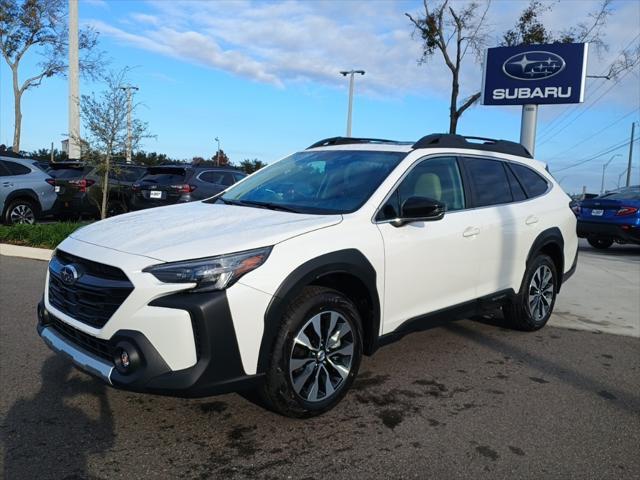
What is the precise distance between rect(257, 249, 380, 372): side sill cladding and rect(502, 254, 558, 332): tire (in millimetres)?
2080

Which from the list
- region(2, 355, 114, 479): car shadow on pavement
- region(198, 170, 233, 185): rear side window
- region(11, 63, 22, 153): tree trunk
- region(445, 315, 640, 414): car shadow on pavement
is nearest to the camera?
region(2, 355, 114, 479): car shadow on pavement

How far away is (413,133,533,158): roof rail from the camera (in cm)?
461

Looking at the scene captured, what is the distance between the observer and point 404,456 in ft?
10.3

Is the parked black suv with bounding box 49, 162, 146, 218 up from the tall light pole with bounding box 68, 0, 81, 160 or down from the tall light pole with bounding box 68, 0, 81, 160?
down

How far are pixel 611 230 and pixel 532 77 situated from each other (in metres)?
3.96

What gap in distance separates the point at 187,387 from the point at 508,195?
3.60 meters

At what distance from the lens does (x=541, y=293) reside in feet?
18.7

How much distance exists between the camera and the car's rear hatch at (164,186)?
469 inches

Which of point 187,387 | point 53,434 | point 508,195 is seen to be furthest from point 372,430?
point 508,195

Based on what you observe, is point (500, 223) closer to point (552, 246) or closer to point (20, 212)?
point (552, 246)

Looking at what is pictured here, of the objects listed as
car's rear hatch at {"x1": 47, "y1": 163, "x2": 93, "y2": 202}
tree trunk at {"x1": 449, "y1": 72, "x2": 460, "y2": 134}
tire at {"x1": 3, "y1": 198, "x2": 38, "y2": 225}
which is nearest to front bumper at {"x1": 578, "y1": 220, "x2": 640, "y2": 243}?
tree trunk at {"x1": 449, "y1": 72, "x2": 460, "y2": 134}

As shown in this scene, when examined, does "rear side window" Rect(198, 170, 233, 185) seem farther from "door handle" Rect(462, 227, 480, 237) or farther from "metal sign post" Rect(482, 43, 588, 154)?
"door handle" Rect(462, 227, 480, 237)

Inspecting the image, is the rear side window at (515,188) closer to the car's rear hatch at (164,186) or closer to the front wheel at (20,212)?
the car's rear hatch at (164,186)

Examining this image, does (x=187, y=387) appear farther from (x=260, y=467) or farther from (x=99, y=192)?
(x=99, y=192)
